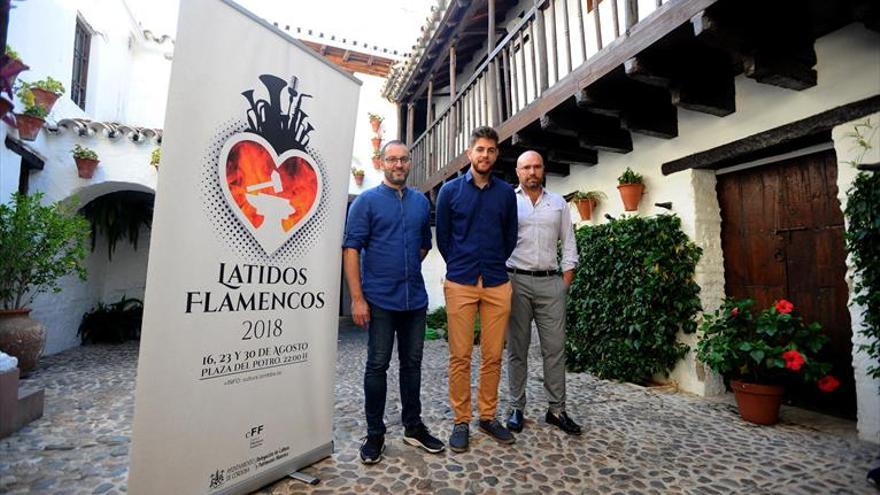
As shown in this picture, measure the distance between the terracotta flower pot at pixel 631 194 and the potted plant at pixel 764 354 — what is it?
1.39 meters

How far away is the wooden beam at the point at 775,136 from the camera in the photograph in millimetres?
Answer: 2814

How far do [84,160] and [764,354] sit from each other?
8.18 metres

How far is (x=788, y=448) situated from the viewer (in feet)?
9.01

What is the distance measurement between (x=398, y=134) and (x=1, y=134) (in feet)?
23.9

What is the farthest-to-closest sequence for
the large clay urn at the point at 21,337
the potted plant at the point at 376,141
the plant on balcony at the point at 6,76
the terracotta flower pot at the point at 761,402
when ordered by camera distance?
1. the potted plant at the point at 376,141
2. the large clay urn at the point at 21,337
3. the terracotta flower pot at the point at 761,402
4. the plant on balcony at the point at 6,76

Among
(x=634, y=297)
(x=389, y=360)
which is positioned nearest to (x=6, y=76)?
(x=389, y=360)

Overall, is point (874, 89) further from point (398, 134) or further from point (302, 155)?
point (398, 134)

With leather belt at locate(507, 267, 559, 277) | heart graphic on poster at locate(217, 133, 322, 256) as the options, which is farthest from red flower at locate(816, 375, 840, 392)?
heart graphic on poster at locate(217, 133, 322, 256)

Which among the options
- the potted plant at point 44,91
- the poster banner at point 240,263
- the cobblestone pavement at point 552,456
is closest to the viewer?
the poster banner at point 240,263

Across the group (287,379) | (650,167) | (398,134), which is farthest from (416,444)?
(398,134)

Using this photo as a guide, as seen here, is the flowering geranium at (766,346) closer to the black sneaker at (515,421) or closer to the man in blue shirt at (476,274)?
the black sneaker at (515,421)

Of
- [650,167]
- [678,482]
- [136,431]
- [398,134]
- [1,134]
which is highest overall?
[398,134]

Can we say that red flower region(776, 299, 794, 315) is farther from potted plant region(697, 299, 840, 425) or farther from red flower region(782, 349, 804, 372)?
red flower region(782, 349, 804, 372)

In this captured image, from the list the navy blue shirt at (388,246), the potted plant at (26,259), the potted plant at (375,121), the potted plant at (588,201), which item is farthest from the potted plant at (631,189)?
the potted plant at (375,121)
